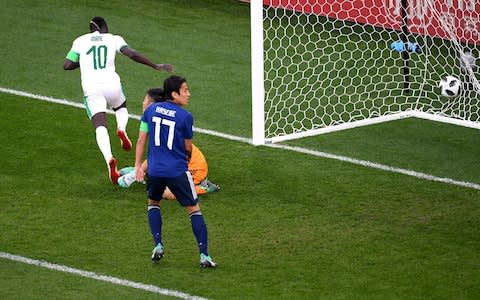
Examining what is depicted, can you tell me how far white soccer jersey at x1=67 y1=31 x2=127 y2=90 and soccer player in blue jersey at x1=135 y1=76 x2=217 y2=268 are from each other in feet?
9.08

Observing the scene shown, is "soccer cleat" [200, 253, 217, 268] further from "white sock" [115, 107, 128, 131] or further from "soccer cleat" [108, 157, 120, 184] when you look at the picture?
"white sock" [115, 107, 128, 131]

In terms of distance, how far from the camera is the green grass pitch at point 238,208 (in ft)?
37.0

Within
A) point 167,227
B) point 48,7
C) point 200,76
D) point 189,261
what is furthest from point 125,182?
point 48,7

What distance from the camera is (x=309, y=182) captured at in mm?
14148

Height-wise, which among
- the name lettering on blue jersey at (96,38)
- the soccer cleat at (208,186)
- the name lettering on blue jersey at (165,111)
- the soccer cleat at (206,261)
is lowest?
the soccer cleat at (206,261)

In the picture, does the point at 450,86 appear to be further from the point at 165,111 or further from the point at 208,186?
the point at 165,111

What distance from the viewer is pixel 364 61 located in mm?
17547

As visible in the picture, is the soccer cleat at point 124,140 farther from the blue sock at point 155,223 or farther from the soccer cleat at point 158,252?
the soccer cleat at point 158,252

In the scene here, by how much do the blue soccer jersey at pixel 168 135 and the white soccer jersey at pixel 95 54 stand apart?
2.82 m

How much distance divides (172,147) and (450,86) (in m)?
5.88

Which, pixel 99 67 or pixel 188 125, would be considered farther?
pixel 99 67

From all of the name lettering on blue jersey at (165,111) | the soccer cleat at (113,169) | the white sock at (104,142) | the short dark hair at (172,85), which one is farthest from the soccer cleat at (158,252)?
the white sock at (104,142)

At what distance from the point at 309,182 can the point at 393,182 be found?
0.92 meters

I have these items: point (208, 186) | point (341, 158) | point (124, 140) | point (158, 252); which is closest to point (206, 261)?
point (158, 252)
